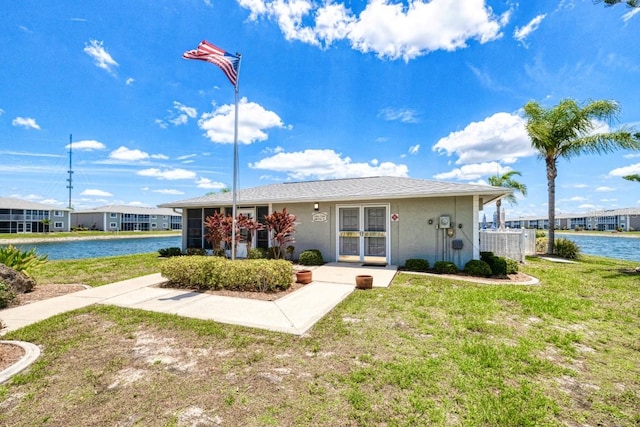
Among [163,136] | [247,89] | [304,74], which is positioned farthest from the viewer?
[163,136]

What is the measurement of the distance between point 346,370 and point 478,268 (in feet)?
23.3

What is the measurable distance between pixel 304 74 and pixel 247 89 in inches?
206

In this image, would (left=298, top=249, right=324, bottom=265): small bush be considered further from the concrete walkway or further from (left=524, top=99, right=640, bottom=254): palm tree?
(left=524, top=99, right=640, bottom=254): palm tree

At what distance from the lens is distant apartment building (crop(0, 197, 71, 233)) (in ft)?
134

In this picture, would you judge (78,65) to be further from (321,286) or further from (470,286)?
(470,286)

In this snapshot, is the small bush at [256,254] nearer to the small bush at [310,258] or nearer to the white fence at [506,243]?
the small bush at [310,258]

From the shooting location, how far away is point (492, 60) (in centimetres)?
1102

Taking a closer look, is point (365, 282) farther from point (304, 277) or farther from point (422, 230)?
point (422, 230)

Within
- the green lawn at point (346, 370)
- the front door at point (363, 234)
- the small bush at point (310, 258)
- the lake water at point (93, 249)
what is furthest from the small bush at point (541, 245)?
the lake water at point (93, 249)

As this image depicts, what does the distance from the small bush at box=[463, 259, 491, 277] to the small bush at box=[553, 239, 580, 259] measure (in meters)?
8.73

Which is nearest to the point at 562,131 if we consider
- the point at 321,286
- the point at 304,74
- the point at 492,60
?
the point at 492,60

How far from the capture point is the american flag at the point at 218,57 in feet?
23.8

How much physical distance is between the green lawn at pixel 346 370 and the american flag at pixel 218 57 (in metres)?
6.40

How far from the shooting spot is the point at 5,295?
Answer: 217 inches
